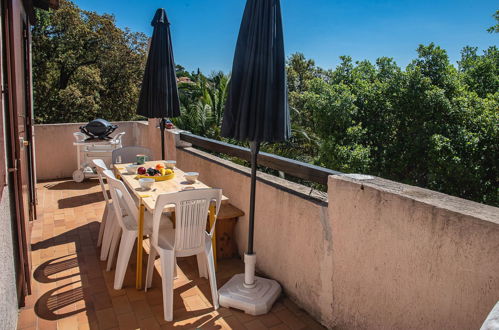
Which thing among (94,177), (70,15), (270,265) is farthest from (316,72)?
(270,265)

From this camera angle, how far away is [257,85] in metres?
2.71

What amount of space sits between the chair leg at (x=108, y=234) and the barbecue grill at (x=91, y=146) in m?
3.11

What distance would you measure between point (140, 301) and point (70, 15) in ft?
63.6

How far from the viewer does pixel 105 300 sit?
299 cm

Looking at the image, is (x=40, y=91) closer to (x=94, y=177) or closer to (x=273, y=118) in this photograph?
(x=94, y=177)

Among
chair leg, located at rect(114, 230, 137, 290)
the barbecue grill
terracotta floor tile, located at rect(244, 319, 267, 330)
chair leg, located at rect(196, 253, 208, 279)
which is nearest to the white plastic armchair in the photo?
the barbecue grill

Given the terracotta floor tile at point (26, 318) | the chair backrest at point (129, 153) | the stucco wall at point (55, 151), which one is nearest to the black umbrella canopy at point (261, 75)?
the terracotta floor tile at point (26, 318)

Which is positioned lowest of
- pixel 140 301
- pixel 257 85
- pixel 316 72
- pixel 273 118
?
pixel 140 301

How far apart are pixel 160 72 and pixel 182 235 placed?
3.03 meters

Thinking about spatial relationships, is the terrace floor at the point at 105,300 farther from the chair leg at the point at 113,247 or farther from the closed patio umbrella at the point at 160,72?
the closed patio umbrella at the point at 160,72

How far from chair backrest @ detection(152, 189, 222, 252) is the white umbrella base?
45cm

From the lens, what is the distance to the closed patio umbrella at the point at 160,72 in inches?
203

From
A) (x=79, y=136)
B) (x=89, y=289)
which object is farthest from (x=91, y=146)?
(x=89, y=289)

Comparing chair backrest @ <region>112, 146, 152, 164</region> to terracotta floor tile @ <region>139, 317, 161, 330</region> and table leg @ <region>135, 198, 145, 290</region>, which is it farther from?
terracotta floor tile @ <region>139, 317, 161, 330</region>
